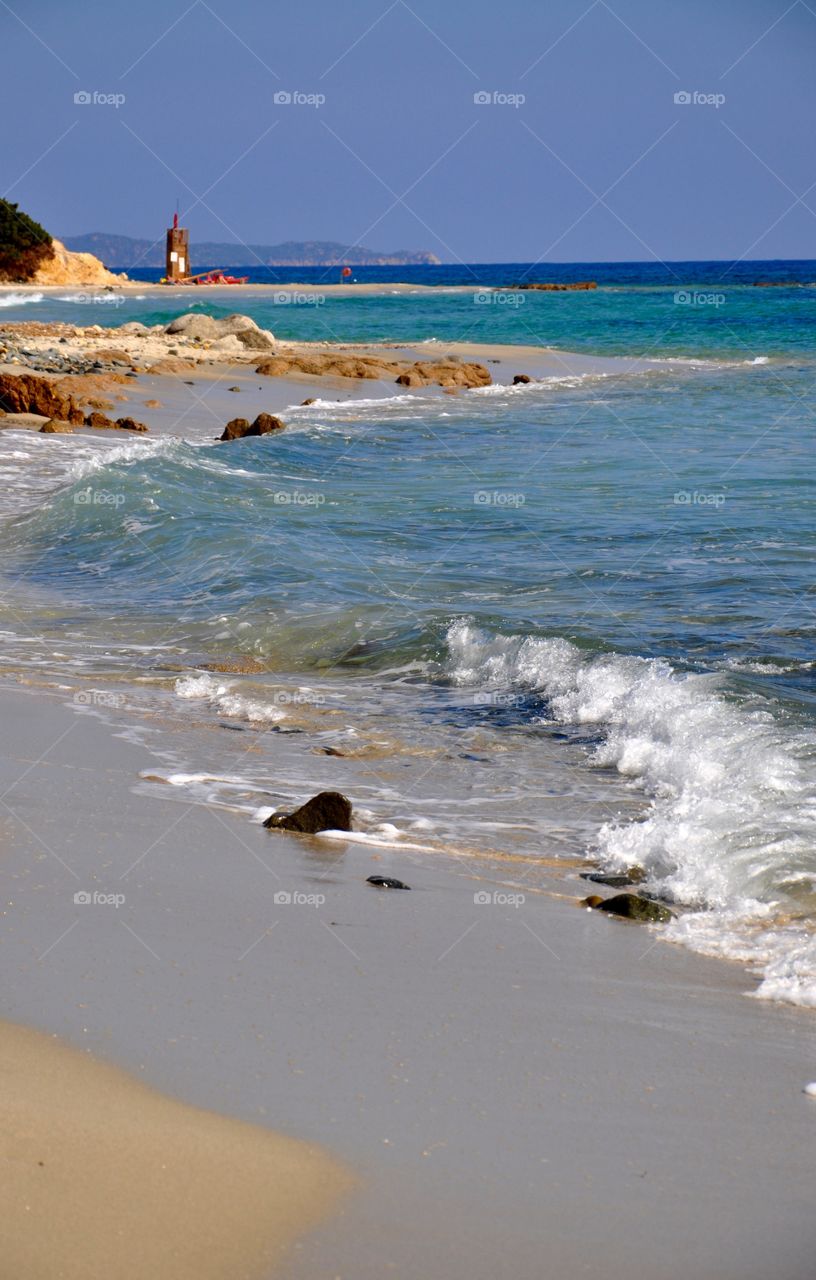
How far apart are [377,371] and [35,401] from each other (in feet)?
35.2

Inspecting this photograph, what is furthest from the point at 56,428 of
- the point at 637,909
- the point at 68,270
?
the point at 68,270

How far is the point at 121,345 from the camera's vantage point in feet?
99.6

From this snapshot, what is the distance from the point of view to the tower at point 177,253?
284 feet

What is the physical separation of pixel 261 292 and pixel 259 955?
229 ft

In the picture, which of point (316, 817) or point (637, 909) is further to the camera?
point (316, 817)

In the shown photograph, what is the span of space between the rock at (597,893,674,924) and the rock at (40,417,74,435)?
15354 millimetres

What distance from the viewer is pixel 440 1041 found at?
10.8 feet

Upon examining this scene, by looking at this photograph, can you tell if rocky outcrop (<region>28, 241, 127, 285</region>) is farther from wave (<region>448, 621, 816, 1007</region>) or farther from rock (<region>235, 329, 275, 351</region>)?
wave (<region>448, 621, 816, 1007</region>)

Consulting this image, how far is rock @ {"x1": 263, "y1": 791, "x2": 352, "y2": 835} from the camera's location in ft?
16.7

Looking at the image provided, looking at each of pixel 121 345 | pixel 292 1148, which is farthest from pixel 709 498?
pixel 121 345

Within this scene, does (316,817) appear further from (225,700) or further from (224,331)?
(224,331)

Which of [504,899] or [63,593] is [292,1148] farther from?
[63,593]

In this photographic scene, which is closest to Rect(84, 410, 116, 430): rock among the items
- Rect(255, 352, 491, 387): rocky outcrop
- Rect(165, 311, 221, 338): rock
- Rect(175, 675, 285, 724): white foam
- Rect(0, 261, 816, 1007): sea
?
Rect(0, 261, 816, 1007): sea

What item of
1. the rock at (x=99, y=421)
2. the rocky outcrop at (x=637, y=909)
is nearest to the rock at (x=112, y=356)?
the rock at (x=99, y=421)
